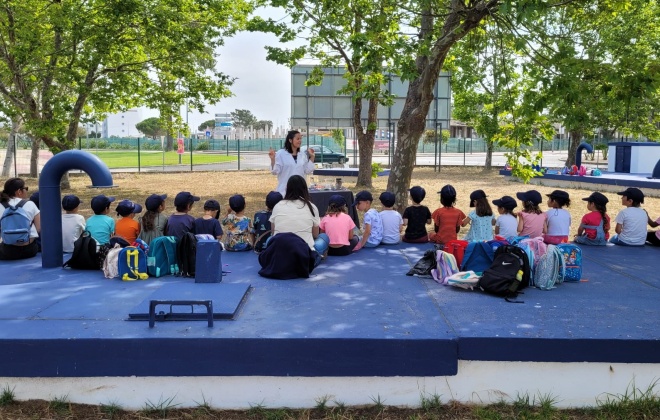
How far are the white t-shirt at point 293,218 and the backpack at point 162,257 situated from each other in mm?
1131

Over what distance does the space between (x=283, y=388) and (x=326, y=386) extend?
304mm

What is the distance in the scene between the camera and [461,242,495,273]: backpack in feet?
20.4

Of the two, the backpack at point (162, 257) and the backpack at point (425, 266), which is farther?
the backpack at point (425, 266)

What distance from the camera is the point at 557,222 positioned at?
8.20 meters

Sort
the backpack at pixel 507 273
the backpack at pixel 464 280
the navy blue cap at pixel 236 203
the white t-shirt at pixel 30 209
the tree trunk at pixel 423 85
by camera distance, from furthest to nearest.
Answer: the tree trunk at pixel 423 85
the navy blue cap at pixel 236 203
the white t-shirt at pixel 30 209
the backpack at pixel 464 280
the backpack at pixel 507 273

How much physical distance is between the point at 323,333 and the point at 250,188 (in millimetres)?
16830

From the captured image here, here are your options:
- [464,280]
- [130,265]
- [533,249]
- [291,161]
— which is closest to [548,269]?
[533,249]

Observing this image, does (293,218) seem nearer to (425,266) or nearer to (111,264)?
(425,266)

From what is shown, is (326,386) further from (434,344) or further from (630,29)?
(630,29)

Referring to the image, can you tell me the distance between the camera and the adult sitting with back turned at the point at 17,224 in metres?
7.36

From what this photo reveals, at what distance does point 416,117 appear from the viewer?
10719 millimetres

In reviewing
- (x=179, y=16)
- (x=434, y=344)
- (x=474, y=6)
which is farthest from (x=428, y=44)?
(x=179, y=16)

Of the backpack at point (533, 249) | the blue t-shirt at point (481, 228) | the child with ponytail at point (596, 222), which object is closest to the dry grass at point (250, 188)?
the child with ponytail at point (596, 222)

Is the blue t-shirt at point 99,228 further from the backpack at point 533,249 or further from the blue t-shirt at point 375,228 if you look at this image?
the backpack at point 533,249
